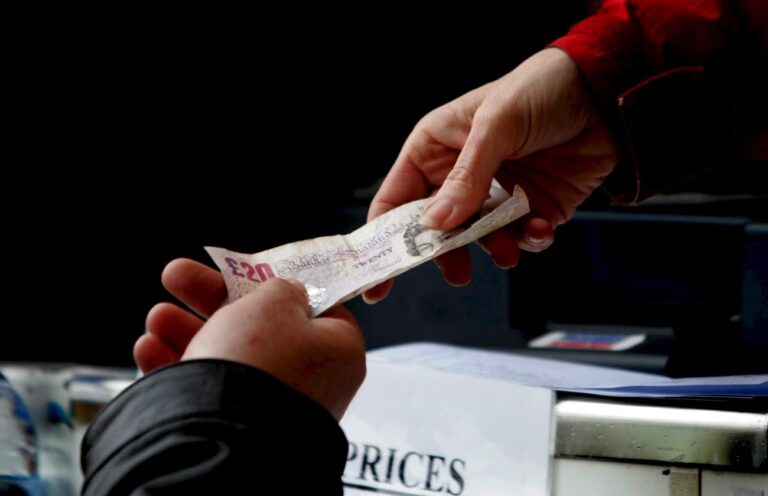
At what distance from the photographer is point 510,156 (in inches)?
38.1

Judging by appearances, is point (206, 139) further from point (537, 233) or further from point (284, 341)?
point (284, 341)

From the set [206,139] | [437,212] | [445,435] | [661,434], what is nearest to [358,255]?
[437,212]

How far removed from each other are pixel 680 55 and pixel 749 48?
0.08 meters

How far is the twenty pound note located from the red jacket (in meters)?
0.22

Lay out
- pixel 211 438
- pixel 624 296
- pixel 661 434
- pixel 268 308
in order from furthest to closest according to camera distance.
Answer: pixel 624 296 → pixel 661 434 → pixel 268 308 → pixel 211 438

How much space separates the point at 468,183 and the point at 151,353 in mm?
343

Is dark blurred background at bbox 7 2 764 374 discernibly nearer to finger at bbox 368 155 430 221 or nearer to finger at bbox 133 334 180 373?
finger at bbox 368 155 430 221

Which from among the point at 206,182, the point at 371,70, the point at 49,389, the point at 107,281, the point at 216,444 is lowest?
the point at 216,444

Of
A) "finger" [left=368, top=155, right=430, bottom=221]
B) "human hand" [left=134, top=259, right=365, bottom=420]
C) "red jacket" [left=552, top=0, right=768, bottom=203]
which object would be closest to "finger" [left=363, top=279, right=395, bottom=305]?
"finger" [left=368, top=155, right=430, bottom=221]

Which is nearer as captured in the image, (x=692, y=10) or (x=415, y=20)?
(x=692, y=10)

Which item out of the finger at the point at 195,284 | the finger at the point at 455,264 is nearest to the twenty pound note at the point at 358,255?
the finger at the point at 195,284

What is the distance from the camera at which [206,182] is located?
1697 millimetres

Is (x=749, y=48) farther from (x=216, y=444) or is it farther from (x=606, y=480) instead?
(x=216, y=444)

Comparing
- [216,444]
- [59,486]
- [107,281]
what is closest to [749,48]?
[216,444]
